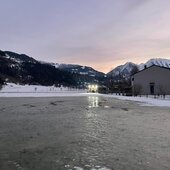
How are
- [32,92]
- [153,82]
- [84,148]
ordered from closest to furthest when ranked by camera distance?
[84,148], [153,82], [32,92]

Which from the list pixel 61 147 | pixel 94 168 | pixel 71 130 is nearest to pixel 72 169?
pixel 94 168

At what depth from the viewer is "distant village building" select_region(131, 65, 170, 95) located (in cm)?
6219

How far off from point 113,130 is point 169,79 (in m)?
49.2

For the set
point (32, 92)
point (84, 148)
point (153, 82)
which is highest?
point (153, 82)

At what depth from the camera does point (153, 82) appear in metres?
64.1

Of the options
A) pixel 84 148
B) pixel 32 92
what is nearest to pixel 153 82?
pixel 32 92

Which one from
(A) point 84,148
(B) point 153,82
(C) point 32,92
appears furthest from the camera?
(C) point 32,92

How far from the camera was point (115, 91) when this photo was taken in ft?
275

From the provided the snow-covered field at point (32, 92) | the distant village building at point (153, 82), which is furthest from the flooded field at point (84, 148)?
the snow-covered field at point (32, 92)

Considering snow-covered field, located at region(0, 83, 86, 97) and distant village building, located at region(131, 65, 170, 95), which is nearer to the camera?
distant village building, located at region(131, 65, 170, 95)

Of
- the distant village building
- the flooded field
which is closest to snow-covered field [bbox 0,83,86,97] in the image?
the distant village building

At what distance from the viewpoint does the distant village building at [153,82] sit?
204ft

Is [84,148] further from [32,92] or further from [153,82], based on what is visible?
[32,92]

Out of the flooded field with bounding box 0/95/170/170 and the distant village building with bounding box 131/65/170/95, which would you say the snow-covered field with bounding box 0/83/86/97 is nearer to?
the distant village building with bounding box 131/65/170/95
